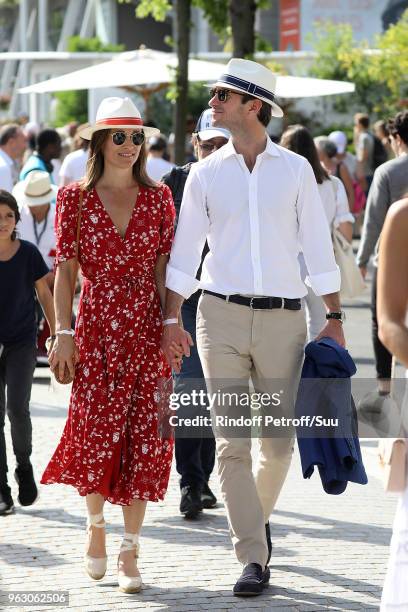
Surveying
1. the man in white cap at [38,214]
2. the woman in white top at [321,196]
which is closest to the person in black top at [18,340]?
the woman in white top at [321,196]

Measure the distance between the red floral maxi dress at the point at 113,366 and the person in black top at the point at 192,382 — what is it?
3.98 feet

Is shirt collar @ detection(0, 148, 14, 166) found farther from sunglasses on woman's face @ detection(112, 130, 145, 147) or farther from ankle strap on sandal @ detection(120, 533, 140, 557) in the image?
ankle strap on sandal @ detection(120, 533, 140, 557)

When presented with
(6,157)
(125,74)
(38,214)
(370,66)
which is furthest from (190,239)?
(370,66)

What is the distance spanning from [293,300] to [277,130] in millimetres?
34414

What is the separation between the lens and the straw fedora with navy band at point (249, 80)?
5855mm

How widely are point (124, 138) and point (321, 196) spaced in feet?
12.6

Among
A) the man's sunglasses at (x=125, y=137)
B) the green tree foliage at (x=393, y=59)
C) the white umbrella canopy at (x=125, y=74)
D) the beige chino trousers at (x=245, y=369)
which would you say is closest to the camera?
the beige chino trousers at (x=245, y=369)

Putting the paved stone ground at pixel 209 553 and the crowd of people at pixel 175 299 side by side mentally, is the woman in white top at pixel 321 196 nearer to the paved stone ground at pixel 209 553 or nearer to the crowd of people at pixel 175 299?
the paved stone ground at pixel 209 553

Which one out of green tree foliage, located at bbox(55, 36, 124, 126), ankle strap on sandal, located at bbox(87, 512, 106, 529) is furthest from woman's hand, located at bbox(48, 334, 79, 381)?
green tree foliage, located at bbox(55, 36, 124, 126)

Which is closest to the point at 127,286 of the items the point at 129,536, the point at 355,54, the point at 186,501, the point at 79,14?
the point at 129,536

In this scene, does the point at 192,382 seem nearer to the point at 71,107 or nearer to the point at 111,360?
the point at 111,360

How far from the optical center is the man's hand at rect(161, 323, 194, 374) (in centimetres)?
578

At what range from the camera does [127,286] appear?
5.86m

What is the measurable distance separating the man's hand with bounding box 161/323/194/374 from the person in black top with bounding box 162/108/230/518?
1.30 m
